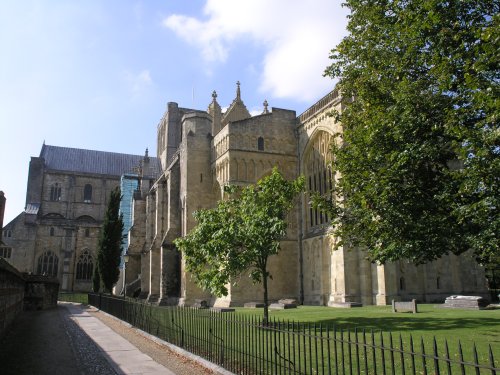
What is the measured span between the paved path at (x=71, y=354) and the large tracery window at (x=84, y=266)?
144 feet

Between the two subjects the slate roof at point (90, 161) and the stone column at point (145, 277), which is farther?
the slate roof at point (90, 161)

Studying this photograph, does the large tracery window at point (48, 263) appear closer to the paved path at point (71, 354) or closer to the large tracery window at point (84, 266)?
the large tracery window at point (84, 266)

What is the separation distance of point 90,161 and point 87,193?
625cm

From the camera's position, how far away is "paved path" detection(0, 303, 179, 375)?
30.7 feet

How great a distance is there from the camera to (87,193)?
6619cm

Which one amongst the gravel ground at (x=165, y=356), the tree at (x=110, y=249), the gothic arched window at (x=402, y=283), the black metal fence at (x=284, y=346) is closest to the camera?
the black metal fence at (x=284, y=346)

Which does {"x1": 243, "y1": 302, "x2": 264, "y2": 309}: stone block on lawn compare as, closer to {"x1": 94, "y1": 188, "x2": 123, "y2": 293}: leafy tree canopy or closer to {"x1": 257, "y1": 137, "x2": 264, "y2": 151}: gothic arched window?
{"x1": 257, "y1": 137, "x2": 264, "y2": 151}: gothic arched window

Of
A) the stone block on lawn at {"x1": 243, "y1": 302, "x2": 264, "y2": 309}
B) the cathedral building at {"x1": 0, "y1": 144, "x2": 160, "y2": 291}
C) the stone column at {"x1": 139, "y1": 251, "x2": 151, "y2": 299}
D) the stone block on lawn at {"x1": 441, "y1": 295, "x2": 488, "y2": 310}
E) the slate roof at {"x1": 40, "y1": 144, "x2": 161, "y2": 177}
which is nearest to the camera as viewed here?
the stone block on lawn at {"x1": 441, "y1": 295, "x2": 488, "y2": 310}

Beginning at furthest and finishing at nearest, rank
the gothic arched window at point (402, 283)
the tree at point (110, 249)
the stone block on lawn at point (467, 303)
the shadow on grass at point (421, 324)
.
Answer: the tree at point (110, 249)
the gothic arched window at point (402, 283)
the stone block on lawn at point (467, 303)
the shadow on grass at point (421, 324)

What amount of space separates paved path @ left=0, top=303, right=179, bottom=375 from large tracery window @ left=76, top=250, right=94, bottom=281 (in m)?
43.9

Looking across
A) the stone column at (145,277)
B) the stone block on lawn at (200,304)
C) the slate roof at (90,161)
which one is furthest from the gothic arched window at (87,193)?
the stone block on lawn at (200,304)

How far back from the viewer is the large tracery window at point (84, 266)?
5844 centimetres

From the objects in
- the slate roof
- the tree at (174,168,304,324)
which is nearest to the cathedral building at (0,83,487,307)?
the tree at (174,168,304,324)

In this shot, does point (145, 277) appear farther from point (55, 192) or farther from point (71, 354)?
point (71, 354)
